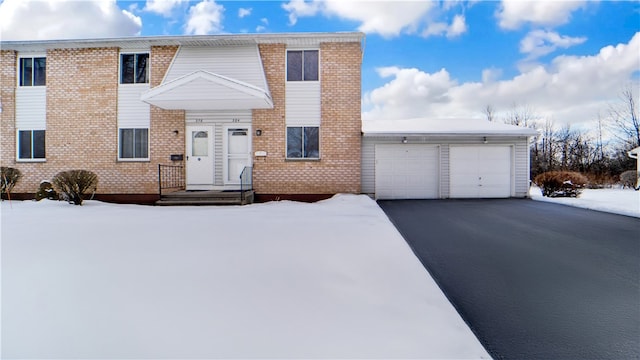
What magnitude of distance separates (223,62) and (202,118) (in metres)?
2.13

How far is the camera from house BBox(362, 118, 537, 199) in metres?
11.9

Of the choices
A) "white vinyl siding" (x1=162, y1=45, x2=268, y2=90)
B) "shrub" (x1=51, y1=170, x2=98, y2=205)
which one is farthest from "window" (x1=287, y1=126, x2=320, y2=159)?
"shrub" (x1=51, y1=170, x2=98, y2=205)

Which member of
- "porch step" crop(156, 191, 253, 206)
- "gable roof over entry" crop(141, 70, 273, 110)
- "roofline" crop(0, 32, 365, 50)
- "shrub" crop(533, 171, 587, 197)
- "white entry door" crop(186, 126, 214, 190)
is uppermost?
"roofline" crop(0, 32, 365, 50)

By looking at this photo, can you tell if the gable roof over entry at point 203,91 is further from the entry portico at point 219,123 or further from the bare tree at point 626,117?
the bare tree at point 626,117

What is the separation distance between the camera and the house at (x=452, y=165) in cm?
1189

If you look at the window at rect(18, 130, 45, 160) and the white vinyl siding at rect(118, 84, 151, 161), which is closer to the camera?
the white vinyl siding at rect(118, 84, 151, 161)

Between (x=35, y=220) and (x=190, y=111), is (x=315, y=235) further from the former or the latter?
(x=190, y=111)

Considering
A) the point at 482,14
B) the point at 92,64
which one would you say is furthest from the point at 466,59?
the point at 92,64

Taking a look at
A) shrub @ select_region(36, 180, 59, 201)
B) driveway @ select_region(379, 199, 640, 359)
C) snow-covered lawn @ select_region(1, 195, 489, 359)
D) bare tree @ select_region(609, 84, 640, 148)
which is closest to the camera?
snow-covered lawn @ select_region(1, 195, 489, 359)

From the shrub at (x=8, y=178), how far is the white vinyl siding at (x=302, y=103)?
9477 mm

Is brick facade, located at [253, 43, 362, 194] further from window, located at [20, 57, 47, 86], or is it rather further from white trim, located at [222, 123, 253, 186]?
window, located at [20, 57, 47, 86]

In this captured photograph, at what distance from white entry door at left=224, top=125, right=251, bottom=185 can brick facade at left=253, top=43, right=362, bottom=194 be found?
0.35m

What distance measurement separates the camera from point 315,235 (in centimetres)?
517

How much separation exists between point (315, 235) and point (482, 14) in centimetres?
1179
